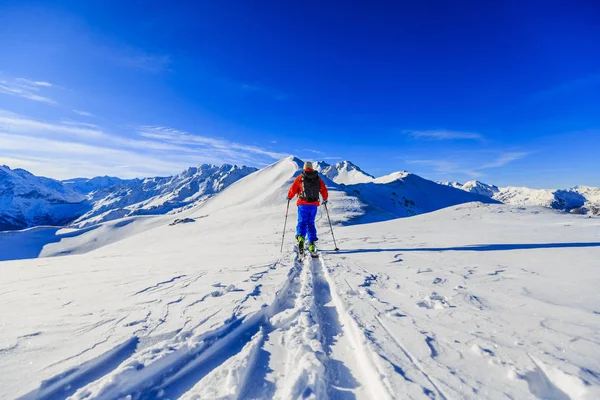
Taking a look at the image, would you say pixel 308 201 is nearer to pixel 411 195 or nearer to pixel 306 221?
pixel 306 221

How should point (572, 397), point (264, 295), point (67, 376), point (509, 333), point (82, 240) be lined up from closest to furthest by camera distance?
point (572, 397)
point (67, 376)
point (509, 333)
point (264, 295)
point (82, 240)

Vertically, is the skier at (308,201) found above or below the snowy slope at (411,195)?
below

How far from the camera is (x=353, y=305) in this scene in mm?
4309

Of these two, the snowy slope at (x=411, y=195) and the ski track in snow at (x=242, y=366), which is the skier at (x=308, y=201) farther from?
the snowy slope at (x=411, y=195)

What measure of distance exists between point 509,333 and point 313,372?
2471mm

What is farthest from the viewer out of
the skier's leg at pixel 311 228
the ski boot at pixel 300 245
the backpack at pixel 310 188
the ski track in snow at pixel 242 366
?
A: the backpack at pixel 310 188

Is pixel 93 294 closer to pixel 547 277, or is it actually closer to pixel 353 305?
pixel 353 305

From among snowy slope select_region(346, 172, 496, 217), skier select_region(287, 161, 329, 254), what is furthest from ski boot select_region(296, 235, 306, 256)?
snowy slope select_region(346, 172, 496, 217)

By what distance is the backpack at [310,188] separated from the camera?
9984 mm

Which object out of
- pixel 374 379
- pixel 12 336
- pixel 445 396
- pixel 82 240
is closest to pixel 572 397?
pixel 445 396

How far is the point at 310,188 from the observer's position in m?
10.0

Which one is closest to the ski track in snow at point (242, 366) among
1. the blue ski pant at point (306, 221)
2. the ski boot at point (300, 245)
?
the ski boot at point (300, 245)

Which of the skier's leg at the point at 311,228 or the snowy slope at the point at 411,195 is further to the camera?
the snowy slope at the point at 411,195

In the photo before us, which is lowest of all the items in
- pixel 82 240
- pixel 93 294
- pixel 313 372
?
pixel 82 240
